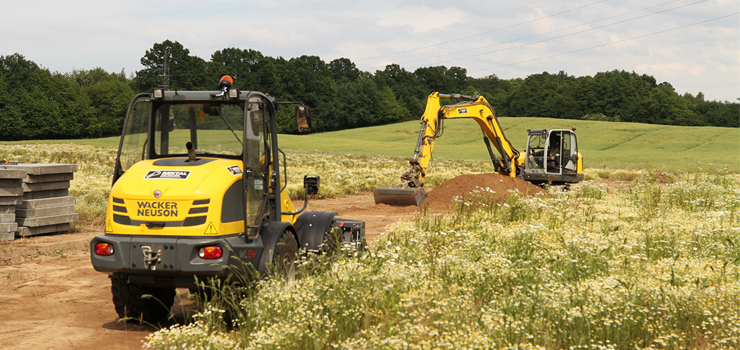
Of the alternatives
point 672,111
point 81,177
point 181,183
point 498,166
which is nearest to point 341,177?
point 498,166

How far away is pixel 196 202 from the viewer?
6062mm

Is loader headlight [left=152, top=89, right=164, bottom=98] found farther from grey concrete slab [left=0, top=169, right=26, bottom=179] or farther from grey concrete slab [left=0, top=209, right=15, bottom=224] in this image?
grey concrete slab [left=0, top=209, right=15, bottom=224]

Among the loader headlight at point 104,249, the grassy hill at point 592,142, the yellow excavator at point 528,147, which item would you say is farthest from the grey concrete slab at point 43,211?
the grassy hill at point 592,142

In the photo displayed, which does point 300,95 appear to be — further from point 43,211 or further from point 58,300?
point 58,300

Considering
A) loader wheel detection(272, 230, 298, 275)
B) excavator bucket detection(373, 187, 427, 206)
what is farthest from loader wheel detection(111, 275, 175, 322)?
excavator bucket detection(373, 187, 427, 206)

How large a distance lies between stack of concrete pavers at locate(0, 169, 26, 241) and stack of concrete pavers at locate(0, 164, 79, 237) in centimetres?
12

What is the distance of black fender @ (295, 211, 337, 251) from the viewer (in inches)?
301

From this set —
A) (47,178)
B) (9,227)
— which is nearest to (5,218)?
(9,227)

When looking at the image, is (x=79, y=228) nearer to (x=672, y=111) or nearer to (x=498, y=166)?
(x=498, y=166)

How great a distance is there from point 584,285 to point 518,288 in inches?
26.6

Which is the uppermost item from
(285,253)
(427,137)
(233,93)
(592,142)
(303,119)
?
(233,93)

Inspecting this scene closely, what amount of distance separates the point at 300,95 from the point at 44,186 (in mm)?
97122

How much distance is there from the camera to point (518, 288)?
600cm

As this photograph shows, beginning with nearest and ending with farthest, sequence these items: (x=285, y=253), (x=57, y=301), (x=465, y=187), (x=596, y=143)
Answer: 1. (x=285, y=253)
2. (x=57, y=301)
3. (x=465, y=187)
4. (x=596, y=143)
